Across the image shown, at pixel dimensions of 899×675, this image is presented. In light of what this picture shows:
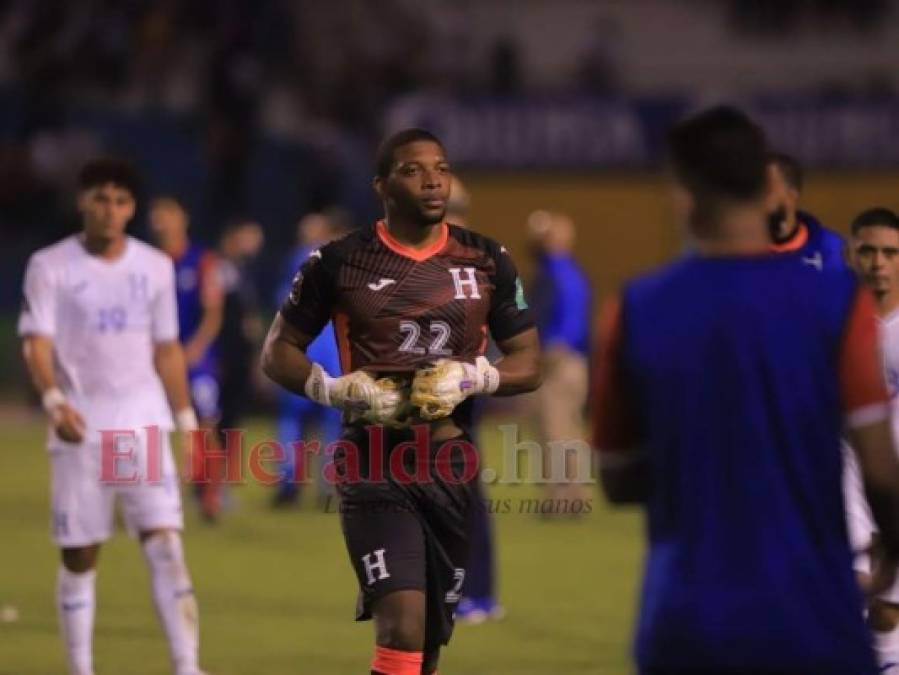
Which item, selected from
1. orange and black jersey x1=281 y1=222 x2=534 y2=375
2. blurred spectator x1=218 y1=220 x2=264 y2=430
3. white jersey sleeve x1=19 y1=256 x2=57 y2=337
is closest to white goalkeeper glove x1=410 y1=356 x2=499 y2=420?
orange and black jersey x1=281 y1=222 x2=534 y2=375

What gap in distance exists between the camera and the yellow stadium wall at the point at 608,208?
29.2 meters

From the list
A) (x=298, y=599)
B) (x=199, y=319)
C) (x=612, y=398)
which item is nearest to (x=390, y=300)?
(x=612, y=398)

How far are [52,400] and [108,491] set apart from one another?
520 millimetres

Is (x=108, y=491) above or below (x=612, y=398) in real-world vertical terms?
above

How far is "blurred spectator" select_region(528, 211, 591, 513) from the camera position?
1762 centimetres

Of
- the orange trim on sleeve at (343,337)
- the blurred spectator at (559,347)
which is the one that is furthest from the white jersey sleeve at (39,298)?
the blurred spectator at (559,347)

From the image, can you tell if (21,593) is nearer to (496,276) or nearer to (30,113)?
(496,276)

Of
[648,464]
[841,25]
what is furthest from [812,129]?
[648,464]

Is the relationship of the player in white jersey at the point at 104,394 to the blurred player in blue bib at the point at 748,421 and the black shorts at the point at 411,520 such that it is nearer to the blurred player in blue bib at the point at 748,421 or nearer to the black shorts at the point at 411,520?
the black shorts at the point at 411,520

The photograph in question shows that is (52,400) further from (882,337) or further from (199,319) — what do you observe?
(199,319)

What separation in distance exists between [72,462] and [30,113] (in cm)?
2497

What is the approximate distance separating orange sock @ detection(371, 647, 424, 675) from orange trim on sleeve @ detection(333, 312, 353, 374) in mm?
1111

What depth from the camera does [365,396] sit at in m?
7.54

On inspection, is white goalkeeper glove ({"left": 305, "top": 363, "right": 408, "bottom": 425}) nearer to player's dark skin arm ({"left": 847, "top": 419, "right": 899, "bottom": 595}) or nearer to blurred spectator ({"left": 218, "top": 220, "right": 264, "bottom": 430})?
player's dark skin arm ({"left": 847, "top": 419, "right": 899, "bottom": 595})
